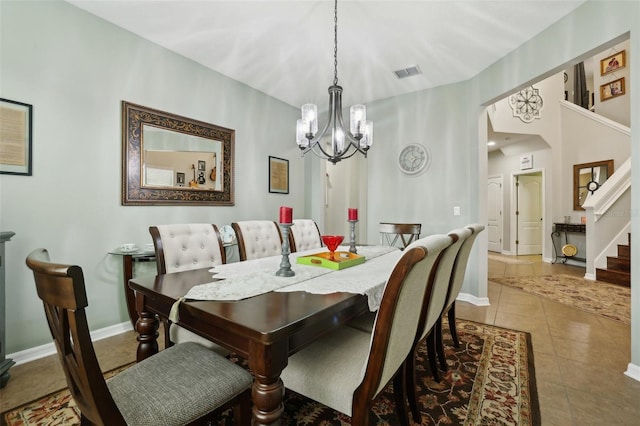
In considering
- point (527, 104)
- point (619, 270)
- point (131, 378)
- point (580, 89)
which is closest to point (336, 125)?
point (131, 378)


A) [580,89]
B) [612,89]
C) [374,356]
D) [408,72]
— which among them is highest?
[580,89]

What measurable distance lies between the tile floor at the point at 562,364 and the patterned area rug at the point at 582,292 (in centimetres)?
28

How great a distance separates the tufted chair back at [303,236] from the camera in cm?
267

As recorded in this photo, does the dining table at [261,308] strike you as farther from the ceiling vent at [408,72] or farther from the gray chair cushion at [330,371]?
the ceiling vent at [408,72]

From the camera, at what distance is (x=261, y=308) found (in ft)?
3.44

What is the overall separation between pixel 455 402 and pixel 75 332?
175 cm

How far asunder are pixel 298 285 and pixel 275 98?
3320 millimetres

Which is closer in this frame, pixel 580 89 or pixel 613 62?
pixel 613 62

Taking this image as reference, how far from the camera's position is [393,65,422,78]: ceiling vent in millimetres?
3158

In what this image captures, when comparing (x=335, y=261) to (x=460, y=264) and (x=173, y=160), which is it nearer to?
(x=460, y=264)

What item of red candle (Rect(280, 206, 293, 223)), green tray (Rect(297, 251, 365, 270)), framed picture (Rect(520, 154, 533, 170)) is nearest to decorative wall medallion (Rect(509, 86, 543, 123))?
framed picture (Rect(520, 154, 533, 170))

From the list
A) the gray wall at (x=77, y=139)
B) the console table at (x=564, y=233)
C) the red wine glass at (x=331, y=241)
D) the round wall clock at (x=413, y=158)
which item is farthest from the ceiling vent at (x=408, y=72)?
the console table at (x=564, y=233)

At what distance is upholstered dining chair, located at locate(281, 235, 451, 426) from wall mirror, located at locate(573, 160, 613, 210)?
642 centimetres

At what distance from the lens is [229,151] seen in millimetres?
3330
